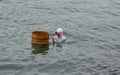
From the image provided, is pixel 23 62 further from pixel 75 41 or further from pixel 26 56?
pixel 75 41

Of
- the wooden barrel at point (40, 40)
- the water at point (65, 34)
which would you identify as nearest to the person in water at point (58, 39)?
the water at point (65, 34)

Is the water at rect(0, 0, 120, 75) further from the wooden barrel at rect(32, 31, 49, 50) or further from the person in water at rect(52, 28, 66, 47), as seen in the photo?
the wooden barrel at rect(32, 31, 49, 50)

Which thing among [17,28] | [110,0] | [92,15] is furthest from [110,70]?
[110,0]

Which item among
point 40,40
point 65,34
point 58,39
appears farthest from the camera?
point 65,34

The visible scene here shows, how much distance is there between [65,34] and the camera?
19.7 meters

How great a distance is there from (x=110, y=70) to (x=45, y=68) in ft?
9.66

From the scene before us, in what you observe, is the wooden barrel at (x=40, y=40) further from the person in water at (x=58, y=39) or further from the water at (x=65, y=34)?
the person in water at (x=58, y=39)

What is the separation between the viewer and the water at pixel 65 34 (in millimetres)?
15484

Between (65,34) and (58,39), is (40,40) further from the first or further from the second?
(65,34)

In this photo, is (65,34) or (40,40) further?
(65,34)

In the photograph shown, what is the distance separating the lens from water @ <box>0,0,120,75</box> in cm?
1548

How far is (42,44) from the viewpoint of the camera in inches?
670

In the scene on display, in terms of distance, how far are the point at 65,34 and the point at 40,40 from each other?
3.11 meters

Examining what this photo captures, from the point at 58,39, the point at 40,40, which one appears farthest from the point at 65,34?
the point at 40,40
